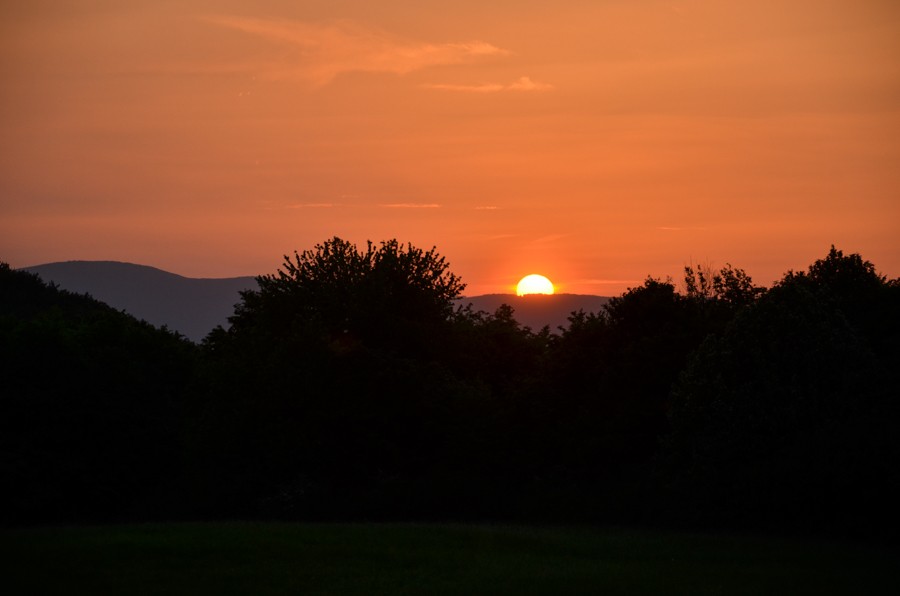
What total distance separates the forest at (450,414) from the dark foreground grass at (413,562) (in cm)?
742

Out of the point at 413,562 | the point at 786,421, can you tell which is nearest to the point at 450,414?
the point at 786,421

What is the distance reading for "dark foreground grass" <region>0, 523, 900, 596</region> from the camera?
1254 inches

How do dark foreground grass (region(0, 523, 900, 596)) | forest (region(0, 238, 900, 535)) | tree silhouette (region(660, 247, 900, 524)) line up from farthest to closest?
1. forest (region(0, 238, 900, 535))
2. tree silhouette (region(660, 247, 900, 524))
3. dark foreground grass (region(0, 523, 900, 596))

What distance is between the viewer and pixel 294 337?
62.9m

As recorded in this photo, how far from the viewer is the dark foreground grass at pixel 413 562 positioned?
104 ft

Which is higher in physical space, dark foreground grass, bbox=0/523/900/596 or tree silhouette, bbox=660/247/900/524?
tree silhouette, bbox=660/247/900/524

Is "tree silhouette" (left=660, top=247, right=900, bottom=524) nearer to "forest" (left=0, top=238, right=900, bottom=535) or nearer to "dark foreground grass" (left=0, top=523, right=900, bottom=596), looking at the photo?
"forest" (left=0, top=238, right=900, bottom=535)

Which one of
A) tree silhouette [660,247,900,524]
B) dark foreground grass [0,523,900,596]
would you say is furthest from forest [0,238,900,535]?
dark foreground grass [0,523,900,596]

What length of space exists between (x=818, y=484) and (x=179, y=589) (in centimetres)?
2784

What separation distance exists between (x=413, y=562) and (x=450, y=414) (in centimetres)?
2692

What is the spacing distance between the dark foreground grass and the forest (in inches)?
292

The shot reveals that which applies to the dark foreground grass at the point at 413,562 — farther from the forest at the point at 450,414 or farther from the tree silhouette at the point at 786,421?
the forest at the point at 450,414

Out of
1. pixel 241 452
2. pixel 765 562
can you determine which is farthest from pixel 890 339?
pixel 241 452

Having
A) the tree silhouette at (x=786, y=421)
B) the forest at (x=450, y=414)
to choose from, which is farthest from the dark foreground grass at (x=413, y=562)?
the forest at (x=450, y=414)
